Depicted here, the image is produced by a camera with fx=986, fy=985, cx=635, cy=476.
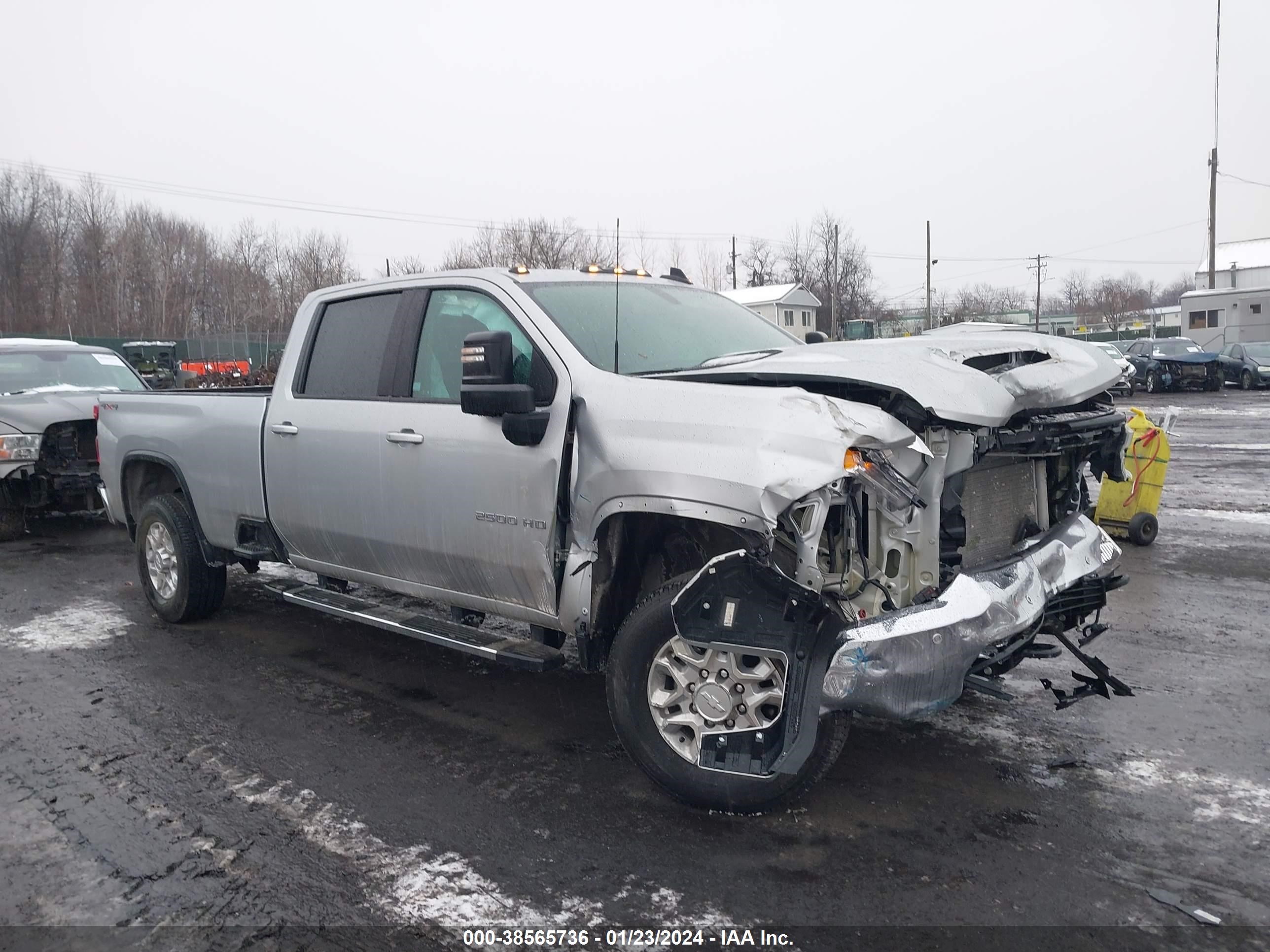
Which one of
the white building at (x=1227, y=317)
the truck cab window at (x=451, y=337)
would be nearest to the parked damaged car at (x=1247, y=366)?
the white building at (x=1227, y=317)

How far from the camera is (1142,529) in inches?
Result: 330

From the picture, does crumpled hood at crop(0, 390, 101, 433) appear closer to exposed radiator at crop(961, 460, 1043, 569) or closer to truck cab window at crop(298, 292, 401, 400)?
truck cab window at crop(298, 292, 401, 400)

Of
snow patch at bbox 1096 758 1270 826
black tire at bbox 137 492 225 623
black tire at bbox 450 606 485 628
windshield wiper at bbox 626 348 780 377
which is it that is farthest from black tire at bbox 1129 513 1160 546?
black tire at bbox 137 492 225 623

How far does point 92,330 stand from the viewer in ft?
199

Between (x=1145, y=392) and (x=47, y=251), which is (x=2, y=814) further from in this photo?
(x=47, y=251)

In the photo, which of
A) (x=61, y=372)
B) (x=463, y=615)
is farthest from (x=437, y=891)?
(x=61, y=372)

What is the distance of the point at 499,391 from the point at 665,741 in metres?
1.49

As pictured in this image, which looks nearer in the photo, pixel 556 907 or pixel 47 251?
pixel 556 907

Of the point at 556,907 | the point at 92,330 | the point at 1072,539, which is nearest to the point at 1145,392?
the point at 1072,539

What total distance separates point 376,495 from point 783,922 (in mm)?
2840

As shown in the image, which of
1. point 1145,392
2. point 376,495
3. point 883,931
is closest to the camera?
point 883,931

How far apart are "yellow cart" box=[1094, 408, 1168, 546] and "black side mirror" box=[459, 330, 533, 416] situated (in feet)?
19.4

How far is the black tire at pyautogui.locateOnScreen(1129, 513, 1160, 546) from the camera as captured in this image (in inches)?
329

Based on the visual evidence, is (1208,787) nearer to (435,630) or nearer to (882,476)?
(882,476)
